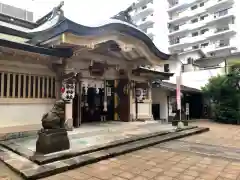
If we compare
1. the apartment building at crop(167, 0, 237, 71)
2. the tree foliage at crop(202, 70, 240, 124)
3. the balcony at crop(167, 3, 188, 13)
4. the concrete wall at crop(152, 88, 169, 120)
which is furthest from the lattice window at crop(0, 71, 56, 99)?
the balcony at crop(167, 3, 188, 13)

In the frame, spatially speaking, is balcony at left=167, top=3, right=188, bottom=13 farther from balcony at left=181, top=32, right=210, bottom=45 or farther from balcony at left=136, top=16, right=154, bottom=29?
balcony at left=181, top=32, right=210, bottom=45

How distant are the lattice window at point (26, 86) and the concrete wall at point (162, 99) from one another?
8998mm

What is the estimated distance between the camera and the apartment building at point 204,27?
32.0m

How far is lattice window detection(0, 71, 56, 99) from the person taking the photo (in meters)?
7.00

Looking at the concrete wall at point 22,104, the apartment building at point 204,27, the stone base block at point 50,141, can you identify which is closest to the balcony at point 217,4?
the apartment building at point 204,27

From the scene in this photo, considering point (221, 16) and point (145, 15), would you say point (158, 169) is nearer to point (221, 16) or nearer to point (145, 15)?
point (221, 16)

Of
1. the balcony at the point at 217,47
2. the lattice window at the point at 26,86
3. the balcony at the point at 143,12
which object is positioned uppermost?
the balcony at the point at 143,12

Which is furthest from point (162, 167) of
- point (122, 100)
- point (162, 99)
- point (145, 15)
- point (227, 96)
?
point (145, 15)

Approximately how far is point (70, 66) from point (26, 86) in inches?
73.5

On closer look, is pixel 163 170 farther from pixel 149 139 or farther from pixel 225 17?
pixel 225 17

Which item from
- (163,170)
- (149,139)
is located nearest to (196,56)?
(149,139)

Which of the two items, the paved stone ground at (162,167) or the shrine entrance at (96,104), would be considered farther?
the shrine entrance at (96,104)

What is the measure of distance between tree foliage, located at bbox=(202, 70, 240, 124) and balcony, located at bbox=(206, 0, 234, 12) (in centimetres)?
2402

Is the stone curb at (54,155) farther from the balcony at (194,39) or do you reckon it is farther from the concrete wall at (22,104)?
the balcony at (194,39)
